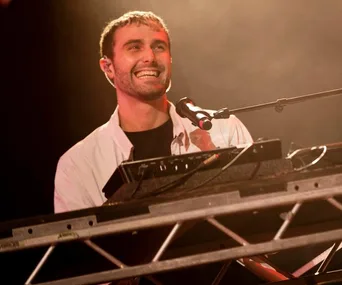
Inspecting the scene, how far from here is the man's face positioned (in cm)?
228

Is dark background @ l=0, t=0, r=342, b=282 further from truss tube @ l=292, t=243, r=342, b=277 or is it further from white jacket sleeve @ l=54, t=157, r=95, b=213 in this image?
truss tube @ l=292, t=243, r=342, b=277

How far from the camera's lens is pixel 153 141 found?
228 centimetres

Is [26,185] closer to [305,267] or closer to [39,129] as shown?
[39,129]

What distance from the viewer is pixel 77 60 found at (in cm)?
238

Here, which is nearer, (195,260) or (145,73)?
(195,260)

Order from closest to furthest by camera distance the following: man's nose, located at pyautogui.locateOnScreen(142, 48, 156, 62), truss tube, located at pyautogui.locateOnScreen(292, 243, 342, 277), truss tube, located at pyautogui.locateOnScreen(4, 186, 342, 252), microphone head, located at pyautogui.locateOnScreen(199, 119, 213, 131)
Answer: truss tube, located at pyautogui.locateOnScreen(4, 186, 342, 252) → microphone head, located at pyautogui.locateOnScreen(199, 119, 213, 131) → truss tube, located at pyautogui.locateOnScreen(292, 243, 342, 277) → man's nose, located at pyautogui.locateOnScreen(142, 48, 156, 62)

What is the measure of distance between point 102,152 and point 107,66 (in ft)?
1.25

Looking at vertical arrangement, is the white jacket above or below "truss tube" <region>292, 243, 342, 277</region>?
above

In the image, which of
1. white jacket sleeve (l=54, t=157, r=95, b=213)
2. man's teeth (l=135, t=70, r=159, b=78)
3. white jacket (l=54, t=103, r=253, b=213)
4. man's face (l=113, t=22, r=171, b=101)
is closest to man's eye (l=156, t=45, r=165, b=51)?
man's face (l=113, t=22, r=171, b=101)

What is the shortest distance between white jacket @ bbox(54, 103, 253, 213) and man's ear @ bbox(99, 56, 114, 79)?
0.79ft

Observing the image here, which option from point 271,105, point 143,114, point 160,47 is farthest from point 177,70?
point 271,105

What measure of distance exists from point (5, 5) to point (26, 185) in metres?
0.81

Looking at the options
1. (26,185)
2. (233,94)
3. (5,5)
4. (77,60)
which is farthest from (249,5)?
(26,185)

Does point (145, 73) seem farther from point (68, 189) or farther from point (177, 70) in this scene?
point (68, 189)
